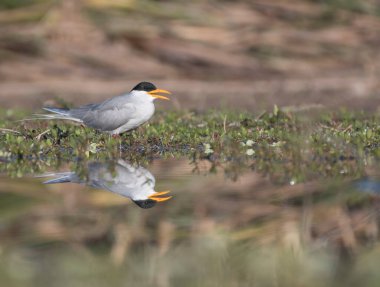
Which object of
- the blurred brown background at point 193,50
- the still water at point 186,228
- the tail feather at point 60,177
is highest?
the blurred brown background at point 193,50

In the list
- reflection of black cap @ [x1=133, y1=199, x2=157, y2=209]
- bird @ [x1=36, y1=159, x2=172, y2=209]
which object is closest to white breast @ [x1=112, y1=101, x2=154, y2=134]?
bird @ [x1=36, y1=159, x2=172, y2=209]

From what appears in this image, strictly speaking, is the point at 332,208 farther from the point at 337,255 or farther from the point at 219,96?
the point at 219,96

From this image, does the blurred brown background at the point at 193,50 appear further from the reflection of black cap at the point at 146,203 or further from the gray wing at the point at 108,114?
the reflection of black cap at the point at 146,203

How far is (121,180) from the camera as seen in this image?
294 inches

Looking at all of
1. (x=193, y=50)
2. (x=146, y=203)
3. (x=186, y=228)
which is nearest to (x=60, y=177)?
(x=146, y=203)

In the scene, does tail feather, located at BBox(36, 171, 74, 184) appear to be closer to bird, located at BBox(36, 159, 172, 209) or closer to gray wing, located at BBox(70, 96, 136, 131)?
bird, located at BBox(36, 159, 172, 209)

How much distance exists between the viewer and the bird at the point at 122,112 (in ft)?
30.3

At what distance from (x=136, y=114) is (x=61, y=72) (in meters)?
5.99

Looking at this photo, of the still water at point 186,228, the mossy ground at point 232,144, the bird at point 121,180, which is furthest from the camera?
the mossy ground at point 232,144

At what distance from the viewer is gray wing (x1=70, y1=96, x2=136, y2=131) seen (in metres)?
9.24

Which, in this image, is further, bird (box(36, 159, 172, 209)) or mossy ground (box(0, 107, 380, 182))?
mossy ground (box(0, 107, 380, 182))

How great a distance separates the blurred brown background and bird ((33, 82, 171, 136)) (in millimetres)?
4959


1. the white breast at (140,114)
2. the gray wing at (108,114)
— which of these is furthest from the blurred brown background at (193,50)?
the white breast at (140,114)

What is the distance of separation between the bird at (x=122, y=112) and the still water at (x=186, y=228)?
3.91ft
